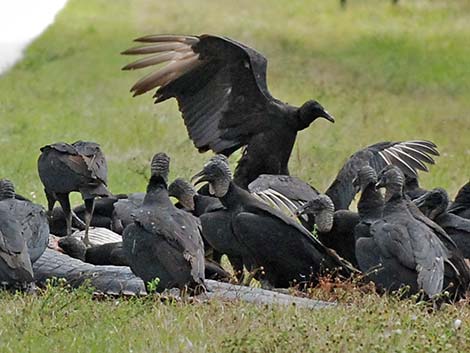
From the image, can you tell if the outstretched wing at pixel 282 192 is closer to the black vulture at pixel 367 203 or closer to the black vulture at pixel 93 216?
the black vulture at pixel 367 203

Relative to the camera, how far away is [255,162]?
36.9ft

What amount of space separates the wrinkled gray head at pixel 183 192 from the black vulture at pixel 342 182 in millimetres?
637

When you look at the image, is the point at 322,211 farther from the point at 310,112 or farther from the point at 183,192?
the point at 310,112

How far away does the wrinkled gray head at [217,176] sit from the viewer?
891cm

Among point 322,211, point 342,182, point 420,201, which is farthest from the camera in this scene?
point 342,182

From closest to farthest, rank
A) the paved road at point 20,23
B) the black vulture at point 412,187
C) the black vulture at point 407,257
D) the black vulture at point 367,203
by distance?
the black vulture at point 407,257 < the black vulture at point 367,203 < the black vulture at point 412,187 < the paved road at point 20,23

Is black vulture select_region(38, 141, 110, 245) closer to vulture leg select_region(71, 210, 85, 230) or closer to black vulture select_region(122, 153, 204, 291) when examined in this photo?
vulture leg select_region(71, 210, 85, 230)

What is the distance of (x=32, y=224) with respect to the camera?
848 cm

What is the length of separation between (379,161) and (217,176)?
2.57 m

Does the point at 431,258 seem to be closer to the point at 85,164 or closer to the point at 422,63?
the point at 85,164

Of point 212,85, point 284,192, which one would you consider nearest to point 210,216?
point 284,192

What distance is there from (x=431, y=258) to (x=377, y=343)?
140 cm

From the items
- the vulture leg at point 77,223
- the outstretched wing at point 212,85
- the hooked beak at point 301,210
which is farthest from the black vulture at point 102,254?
the outstretched wing at point 212,85

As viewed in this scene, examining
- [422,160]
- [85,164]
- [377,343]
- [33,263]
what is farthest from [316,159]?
[377,343]
